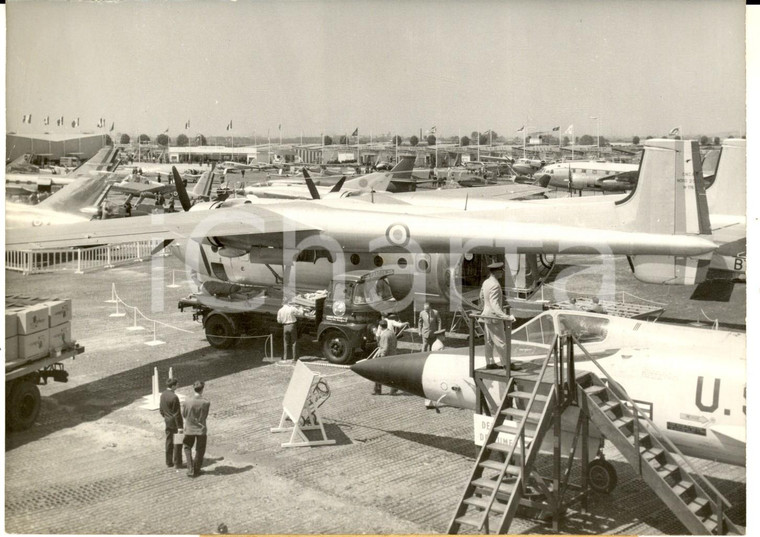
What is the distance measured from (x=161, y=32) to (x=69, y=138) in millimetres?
9541

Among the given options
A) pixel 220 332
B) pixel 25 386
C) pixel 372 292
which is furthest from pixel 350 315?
pixel 25 386

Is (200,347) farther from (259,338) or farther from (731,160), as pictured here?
(731,160)

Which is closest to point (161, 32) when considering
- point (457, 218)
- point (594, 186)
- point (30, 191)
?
point (457, 218)

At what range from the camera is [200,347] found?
61.5 ft

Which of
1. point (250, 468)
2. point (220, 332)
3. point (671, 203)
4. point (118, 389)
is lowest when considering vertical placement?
point (250, 468)

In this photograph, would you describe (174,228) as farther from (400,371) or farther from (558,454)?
(558,454)

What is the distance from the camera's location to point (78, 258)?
2984cm

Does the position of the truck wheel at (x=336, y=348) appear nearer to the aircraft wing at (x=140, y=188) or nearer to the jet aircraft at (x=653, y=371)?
the jet aircraft at (x=653, y=371)

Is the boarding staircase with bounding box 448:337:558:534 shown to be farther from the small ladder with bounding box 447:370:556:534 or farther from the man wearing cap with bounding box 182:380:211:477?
the man wearing cap with bounding box 182:380:211:477

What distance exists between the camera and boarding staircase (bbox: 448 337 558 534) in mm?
8742

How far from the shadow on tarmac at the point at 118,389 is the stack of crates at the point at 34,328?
1408mm

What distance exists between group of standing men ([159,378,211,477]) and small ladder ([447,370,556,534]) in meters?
4.31

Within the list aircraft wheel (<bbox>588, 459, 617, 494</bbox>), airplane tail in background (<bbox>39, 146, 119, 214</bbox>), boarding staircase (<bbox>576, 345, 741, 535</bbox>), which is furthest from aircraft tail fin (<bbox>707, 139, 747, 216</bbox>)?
airplane tail in background (<bbox>39, 146, 119, 214</bbox>)

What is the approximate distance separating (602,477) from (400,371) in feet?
11.7
